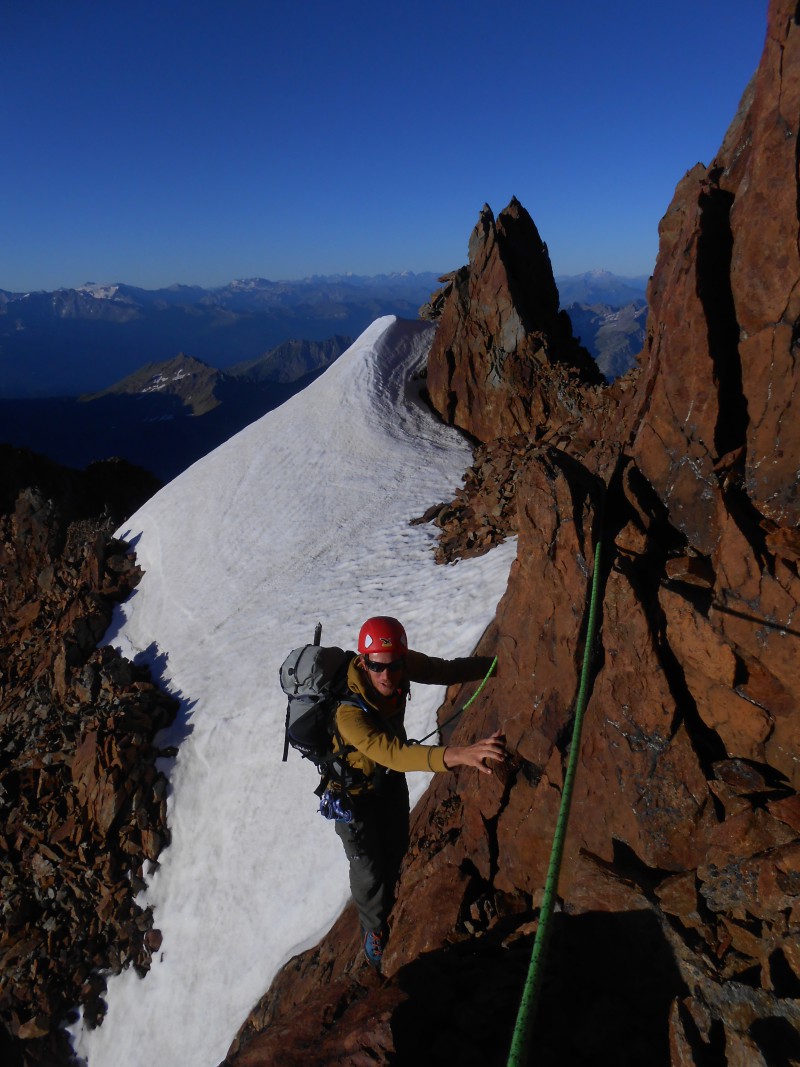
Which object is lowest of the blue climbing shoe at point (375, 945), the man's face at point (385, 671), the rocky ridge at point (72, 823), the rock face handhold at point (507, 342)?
the rocky ridge at point (72, 823)

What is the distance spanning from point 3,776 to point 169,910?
594 cm

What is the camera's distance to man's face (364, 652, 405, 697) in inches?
244

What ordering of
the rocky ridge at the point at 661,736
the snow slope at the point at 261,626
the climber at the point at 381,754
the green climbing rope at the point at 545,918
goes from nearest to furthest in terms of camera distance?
the green climbing rope at the point at 545,918 → the rocky ridge at the point at 661,736 → the climber at the point at 381,754 → the snow slope at the point at 261,626

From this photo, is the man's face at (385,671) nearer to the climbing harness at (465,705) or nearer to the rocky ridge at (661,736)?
the climbing harness at (465,705)

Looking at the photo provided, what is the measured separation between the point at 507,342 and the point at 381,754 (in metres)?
20.9

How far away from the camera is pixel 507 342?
78.2 ft

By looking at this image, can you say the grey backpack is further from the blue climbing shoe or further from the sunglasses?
the blue climbing shoe

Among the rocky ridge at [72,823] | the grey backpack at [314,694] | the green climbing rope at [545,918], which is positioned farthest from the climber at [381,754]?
the rocky ridge at [72,823]

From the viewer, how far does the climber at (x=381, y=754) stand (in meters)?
5.55

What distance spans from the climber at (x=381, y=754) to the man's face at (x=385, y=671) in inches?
0.4

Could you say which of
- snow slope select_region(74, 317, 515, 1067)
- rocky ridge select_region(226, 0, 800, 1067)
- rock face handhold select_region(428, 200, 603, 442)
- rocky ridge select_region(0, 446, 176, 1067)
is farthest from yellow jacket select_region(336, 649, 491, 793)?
rock face handhold select_region(428, 200, 603, 442)

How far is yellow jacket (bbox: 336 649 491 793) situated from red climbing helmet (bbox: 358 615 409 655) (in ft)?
1.43

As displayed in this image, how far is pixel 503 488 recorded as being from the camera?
17156 millimetres

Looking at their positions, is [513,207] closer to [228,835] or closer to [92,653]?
[92,653]
